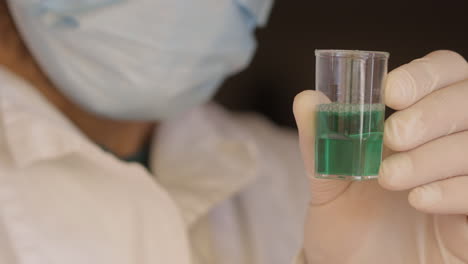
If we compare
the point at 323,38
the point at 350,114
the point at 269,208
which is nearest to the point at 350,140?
the point at 350,114

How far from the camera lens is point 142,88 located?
99cm

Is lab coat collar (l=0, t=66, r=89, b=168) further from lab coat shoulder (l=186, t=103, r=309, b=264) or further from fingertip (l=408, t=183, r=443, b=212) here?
fingertip (l=408, t=183, r=443, b=212)

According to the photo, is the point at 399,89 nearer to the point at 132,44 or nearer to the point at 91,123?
the point at 132,44

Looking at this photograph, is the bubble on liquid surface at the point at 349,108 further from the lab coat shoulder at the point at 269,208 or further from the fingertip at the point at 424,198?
the lab coat shoulder at the point at 269,208

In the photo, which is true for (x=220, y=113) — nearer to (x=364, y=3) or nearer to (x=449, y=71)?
(x=364, y=3)

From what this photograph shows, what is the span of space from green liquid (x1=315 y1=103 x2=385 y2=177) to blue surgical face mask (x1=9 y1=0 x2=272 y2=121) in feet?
1.51

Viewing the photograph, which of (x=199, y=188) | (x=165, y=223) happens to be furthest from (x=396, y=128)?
(x=199, y=188)

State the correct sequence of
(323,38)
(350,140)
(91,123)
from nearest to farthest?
1. (350,140)
2. (91,123)
3. (323,38)

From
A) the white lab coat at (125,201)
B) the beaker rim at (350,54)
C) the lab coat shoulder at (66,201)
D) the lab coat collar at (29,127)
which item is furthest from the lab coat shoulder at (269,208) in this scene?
the beaker rim at (350,54)

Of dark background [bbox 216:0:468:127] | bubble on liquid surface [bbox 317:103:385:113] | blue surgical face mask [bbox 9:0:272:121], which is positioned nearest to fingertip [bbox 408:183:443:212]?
bubble on liquid surface [bbox 317:103:385:113]

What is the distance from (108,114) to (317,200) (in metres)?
0.50

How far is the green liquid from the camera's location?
21.3 inches

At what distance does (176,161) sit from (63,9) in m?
0.46

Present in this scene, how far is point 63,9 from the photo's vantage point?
90 cm
